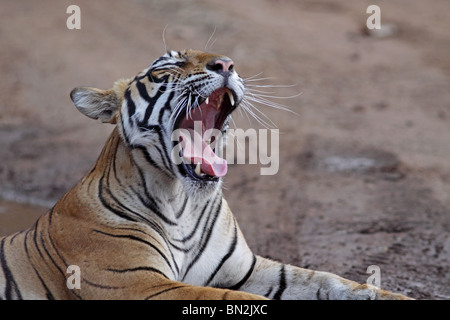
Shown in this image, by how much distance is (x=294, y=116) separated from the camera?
712cm

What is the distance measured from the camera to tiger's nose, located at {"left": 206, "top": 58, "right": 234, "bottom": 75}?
3.30m

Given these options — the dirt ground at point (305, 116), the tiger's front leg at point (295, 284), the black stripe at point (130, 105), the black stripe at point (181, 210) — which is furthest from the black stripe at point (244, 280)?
the black stripe at point (130, 105)

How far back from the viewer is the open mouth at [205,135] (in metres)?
3.30

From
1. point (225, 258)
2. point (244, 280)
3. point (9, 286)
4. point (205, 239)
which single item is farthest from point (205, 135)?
point (9, 286)

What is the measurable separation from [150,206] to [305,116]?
3.95 meters

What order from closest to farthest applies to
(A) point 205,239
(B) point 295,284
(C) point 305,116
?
(A) point 205,239 → (B) point 295,284 → (C) point 305,116

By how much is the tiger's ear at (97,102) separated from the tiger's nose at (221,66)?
528 millimetres

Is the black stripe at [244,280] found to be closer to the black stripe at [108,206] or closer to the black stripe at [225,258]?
the black stripe at [225,258]

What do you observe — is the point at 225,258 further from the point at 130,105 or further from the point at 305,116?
the point at 305,116

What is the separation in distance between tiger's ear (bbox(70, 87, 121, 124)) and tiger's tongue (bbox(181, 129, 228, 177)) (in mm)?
404

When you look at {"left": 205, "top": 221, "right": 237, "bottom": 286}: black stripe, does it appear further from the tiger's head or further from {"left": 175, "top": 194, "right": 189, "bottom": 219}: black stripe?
the tiger's head

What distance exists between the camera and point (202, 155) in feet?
11.1

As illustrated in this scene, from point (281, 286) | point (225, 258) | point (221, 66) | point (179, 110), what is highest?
point (221, 66)
